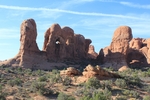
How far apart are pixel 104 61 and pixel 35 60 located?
15.0 m

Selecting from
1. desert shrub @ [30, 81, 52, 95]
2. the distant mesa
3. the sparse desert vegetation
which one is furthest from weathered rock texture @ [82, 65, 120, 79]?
the distant mesa

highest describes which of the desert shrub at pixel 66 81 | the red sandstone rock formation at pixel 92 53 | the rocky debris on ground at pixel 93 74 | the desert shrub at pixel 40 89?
the red sandstone rock formation at pixel 92 53

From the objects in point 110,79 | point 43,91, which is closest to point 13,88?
point 43,91

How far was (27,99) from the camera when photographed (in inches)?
964

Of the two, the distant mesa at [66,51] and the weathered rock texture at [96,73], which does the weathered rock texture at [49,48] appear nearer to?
the distant mesa at [66,51]

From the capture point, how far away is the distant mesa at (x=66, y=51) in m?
50.3

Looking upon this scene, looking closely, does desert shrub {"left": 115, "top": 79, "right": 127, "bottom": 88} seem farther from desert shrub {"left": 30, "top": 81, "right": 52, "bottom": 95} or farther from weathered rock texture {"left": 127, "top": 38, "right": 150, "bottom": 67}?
weathered rock texture {"left": 127, "top": 38, "right": 150, "bottom": 67}

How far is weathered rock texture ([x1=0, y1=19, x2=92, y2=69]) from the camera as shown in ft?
163

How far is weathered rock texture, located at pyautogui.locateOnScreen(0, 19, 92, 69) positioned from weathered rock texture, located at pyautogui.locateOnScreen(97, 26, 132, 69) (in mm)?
5716

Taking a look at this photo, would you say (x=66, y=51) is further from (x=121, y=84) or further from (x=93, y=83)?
(x=93, y=83)

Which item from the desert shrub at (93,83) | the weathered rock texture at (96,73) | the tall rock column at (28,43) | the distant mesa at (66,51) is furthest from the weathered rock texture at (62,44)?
the desert shrub at (93,83)

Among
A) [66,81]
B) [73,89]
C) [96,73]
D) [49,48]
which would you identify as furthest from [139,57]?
[73,89]

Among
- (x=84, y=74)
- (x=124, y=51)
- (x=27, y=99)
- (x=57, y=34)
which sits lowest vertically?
(x=27, y=99)

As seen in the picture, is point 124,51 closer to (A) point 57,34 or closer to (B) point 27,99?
(A) point 57,34
